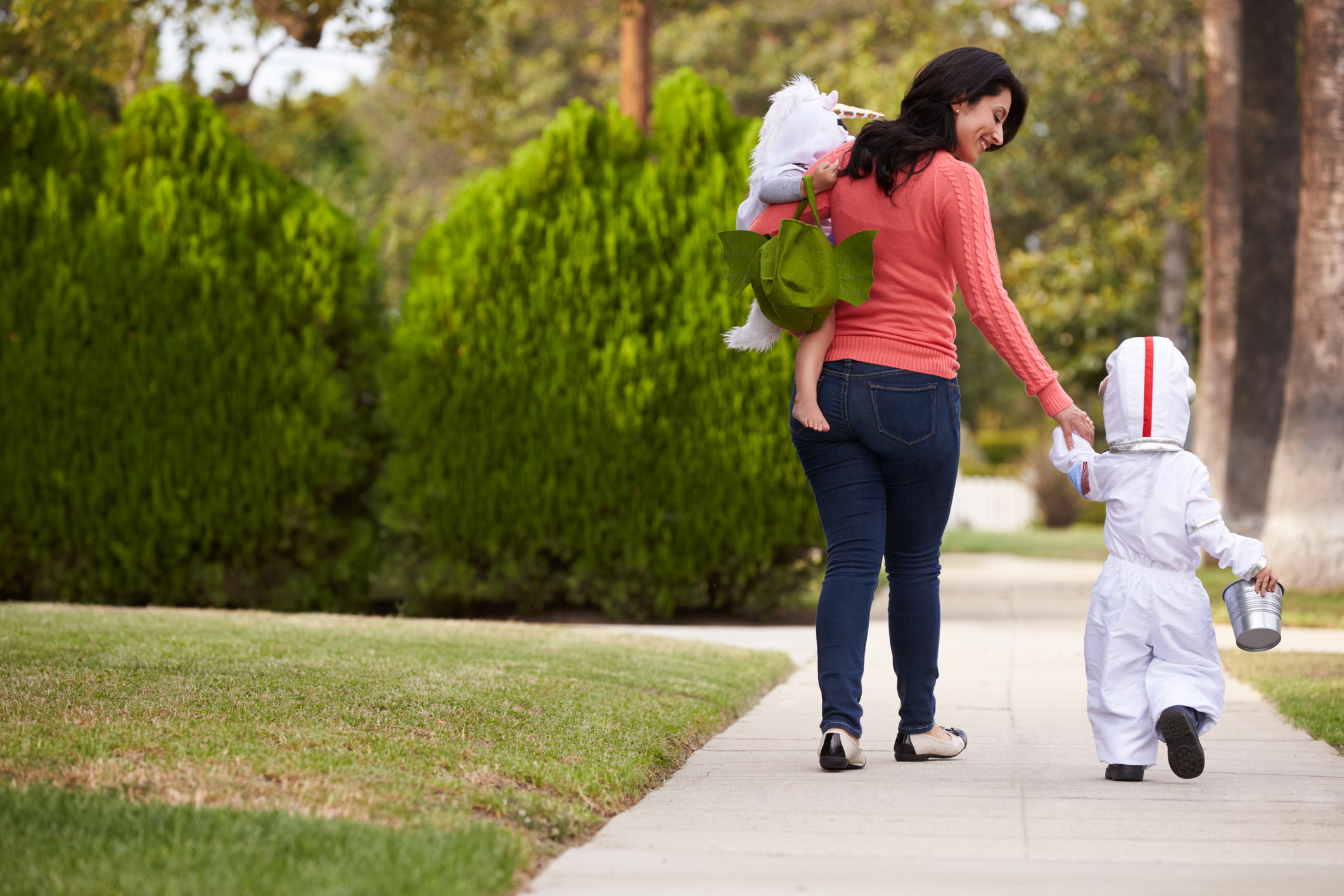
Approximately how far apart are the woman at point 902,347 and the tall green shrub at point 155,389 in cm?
581

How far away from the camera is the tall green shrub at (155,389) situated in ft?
29.8

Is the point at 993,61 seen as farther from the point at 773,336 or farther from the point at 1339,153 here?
the point at 1339,153

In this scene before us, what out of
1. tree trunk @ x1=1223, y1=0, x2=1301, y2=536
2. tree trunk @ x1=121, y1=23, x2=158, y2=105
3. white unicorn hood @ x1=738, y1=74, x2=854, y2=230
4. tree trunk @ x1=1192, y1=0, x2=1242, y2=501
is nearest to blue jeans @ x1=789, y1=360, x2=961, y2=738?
white unicorn hood @ x1=738, y1=74, x2=854, y2=230

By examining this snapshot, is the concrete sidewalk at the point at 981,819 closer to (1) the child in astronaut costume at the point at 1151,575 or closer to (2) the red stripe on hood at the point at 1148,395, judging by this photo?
(1) the child in astronaut costume at the point at 1151,575

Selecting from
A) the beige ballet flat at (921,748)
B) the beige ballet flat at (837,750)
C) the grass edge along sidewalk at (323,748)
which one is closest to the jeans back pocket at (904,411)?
the beige ballet flat at (837,750)

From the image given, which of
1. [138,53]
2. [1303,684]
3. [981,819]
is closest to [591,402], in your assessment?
[1303,684]

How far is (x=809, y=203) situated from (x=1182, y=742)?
1892 mm

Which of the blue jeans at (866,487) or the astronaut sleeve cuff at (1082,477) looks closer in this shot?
the blue jeans at (866,487)

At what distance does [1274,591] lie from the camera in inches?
154

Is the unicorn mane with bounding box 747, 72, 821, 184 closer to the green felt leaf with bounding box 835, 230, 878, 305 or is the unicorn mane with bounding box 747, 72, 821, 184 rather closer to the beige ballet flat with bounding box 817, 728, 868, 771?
the green felt leaf with bounding box 835, 230, 878, 305

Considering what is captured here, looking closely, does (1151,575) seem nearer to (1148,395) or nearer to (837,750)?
(1148,395)

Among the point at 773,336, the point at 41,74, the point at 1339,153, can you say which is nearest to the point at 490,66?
the point at 41,74

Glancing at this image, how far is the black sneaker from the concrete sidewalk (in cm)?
7

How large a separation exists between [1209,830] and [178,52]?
49.0 feet
